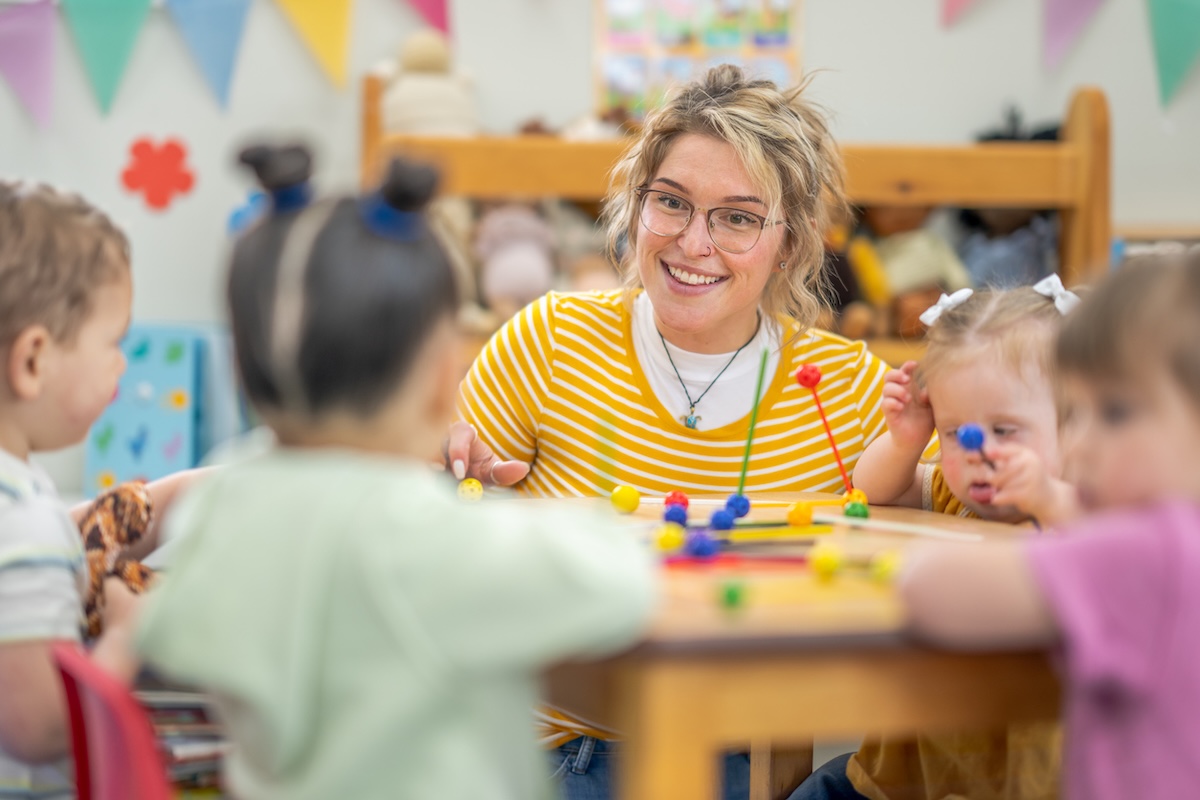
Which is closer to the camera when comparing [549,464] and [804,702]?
[804,702]

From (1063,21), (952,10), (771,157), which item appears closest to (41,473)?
(771,157)

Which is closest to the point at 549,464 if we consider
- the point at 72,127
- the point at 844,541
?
the point at 844,541

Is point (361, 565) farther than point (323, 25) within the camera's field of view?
No

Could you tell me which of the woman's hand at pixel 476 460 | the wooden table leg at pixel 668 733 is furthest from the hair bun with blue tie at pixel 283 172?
the woman's hand at pixel 476 460

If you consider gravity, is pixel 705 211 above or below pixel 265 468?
above

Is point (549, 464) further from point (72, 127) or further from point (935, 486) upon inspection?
point (72, 127)

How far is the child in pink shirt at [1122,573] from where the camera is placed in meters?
0.74

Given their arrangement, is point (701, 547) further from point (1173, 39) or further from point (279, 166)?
point (1173, 39)

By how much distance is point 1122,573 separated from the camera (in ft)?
2.45

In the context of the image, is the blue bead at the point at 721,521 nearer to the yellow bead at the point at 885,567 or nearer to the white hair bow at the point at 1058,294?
the yellow bead at the point at 885,567

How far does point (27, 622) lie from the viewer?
3.01 feet

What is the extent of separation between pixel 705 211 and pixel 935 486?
467 millimetres

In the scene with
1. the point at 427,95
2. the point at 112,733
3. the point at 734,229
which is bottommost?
the point at 112,733

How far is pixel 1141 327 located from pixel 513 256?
2317 millimetres
